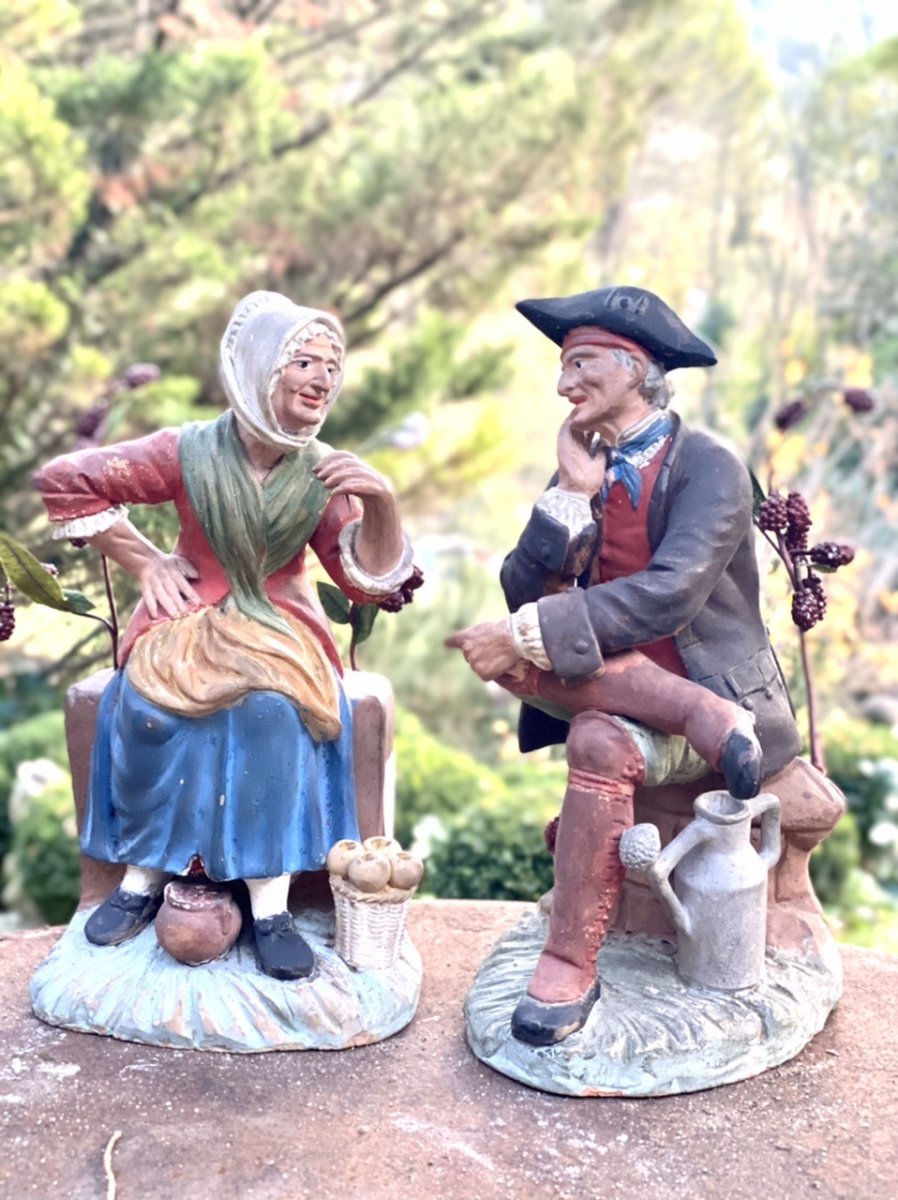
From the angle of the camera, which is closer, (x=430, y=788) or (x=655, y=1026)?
(x=655, y=1026)

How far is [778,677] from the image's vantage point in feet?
8.50

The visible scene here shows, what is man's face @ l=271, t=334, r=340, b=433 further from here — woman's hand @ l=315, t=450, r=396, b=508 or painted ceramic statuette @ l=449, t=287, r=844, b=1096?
painted ceramic statuette @ l=449, t=287, r=844, b=1096

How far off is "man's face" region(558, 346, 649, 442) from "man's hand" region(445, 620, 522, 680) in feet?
1.47

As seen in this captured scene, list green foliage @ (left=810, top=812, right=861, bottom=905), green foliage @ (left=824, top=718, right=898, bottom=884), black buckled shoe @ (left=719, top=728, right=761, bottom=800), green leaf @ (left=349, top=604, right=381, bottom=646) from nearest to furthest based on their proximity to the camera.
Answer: black buckled shoe @ (left=719, top=728, right=761, bottom=800)
green leaf @ (left=349, top=604, right=381, bottom=646)
green foliage @ (left=810, top=812, right=861, bottom=905)
green foliage @ (left=824, top=718, right=898, bottom=884)

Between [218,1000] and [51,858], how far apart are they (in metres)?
2.75

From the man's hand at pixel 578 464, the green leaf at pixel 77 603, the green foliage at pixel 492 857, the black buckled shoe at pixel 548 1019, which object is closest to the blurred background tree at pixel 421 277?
the green foliage at pixel 492 857

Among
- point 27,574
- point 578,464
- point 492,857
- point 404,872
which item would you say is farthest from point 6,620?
point 492,857

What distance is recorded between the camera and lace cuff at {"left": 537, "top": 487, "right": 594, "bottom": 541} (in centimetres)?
240

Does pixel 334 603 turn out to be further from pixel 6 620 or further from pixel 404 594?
pixel 6 620

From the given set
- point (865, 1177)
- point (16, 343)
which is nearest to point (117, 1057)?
point (865, 1177)

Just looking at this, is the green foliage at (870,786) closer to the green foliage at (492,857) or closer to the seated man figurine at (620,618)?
the green foliage at (492,857)

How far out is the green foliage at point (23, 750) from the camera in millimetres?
5875

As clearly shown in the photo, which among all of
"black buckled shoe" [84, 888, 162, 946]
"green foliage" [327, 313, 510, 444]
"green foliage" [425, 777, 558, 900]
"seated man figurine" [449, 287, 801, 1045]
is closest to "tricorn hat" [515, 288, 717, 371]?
"seated man figurine" [449, 287, 801, 1045]

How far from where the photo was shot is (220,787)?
249 cm
